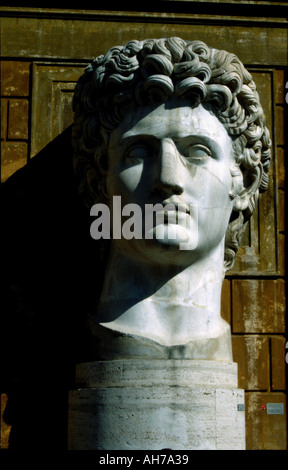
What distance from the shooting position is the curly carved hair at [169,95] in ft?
20.0

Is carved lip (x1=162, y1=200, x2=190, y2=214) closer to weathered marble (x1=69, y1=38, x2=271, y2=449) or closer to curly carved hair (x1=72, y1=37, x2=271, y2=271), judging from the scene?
weathered marble (x1=69, y1=38, x2=271, y2=449)

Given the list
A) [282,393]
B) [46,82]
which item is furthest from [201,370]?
[46,82]

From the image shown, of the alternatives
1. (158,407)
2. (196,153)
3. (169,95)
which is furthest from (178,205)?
(158,407)

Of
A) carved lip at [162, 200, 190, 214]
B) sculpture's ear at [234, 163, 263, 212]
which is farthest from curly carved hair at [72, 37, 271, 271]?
carved lip at [162, 200, 190, 214]

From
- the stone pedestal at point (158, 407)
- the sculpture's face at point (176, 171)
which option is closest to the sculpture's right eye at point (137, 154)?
the sculpture's face at point (176, 171)

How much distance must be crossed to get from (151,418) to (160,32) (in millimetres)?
3665

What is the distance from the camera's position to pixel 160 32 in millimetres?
7645

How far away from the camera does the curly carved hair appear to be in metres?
6.10

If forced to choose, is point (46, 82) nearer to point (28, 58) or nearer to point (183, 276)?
point (28, 58)

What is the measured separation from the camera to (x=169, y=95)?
6105 millimetres

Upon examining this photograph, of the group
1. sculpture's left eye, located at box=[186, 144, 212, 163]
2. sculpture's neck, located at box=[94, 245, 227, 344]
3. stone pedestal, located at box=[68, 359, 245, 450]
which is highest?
sculpture's left eye, located at box=[186, 144, 212, 163]

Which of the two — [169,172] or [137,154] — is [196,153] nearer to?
[169,172]

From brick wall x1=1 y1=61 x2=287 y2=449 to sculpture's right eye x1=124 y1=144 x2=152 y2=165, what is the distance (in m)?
1.61

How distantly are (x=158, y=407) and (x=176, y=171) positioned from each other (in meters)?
1.63
